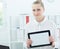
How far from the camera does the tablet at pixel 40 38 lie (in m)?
1.31

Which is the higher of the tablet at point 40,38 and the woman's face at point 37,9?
the woman's face at point 37,9

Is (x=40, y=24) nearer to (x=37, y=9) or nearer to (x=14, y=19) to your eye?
(x=37, y=9)

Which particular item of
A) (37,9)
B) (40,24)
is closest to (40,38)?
(40,24)

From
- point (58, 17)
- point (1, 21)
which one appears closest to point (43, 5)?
point (58, 17)

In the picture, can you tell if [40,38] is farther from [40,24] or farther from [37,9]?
[37,9]

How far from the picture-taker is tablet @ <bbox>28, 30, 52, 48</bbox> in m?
1.31

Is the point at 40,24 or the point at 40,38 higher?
the point at 40,24

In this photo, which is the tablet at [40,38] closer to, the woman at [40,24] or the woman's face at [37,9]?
the woman at [40,24]

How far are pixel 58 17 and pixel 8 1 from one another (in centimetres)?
48

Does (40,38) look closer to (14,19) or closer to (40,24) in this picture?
(40,24)

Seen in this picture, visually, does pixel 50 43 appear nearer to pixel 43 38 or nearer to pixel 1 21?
pixel 43 38

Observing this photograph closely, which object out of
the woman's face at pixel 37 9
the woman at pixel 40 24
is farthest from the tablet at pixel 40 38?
the woman's face at pixel 37 9

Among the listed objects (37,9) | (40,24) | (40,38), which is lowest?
(40,38)

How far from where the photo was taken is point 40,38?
131cm
